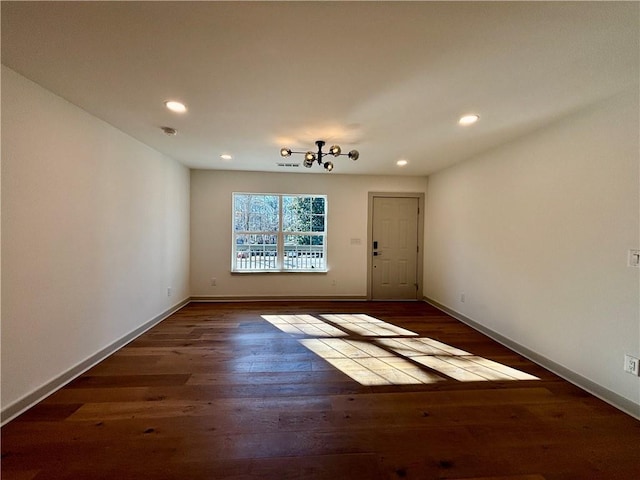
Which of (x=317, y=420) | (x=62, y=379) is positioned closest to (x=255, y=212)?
(x=62, y=379)

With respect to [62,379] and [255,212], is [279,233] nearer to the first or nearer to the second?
[255,212]

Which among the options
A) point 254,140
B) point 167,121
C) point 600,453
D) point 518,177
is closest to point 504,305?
point 518,177

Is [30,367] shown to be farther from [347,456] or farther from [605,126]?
[605,126]

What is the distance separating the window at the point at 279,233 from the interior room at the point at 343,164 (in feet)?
3.16

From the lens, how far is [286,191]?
4980 millimetres

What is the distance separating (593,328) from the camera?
222 cm

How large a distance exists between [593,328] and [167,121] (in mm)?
4290

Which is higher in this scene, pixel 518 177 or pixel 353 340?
pixel 518 177

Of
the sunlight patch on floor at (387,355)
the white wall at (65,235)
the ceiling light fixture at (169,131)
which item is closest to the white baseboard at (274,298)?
the sunlight patch on floor at (387,355)

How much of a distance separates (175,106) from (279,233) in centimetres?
300

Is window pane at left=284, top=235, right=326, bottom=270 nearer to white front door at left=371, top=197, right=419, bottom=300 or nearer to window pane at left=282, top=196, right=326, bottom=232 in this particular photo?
window pane at left=282, top=196, right=326, bottom=232

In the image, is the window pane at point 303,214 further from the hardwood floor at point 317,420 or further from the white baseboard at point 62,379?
the white baseboard at point 62,379

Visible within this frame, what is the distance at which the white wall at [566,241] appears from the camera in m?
2.02

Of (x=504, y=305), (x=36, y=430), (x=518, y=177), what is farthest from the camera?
(x=504, y=305)
